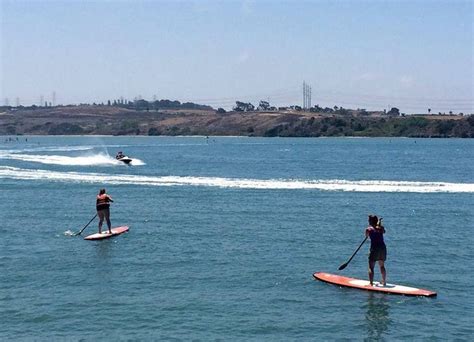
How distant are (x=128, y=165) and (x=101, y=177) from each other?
20540mm

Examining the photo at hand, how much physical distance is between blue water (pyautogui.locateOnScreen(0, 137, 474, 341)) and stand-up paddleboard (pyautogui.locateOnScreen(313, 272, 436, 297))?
33 centimetres

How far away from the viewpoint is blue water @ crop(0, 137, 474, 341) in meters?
21.1

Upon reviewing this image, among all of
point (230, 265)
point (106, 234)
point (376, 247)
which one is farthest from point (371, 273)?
point (106, 234)

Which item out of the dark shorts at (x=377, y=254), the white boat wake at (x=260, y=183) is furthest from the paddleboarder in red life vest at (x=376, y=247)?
the white boat wake at (x=260, y=183)

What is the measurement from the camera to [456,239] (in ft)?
113

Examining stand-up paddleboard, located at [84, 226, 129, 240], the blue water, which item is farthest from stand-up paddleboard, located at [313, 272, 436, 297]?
stand-up paddleboard, located at [84, 226, 129, 240]

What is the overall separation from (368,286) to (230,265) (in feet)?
18.4

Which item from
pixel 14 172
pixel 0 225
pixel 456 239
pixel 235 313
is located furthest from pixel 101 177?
pixel 235 313

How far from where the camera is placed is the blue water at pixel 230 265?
69.3 ft

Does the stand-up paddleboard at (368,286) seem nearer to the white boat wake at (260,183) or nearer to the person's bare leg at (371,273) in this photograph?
the person's bare leg at (371,273)

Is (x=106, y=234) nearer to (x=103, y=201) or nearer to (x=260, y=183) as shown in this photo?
(x=103, y=201)

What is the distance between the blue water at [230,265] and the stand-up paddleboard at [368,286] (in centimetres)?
33

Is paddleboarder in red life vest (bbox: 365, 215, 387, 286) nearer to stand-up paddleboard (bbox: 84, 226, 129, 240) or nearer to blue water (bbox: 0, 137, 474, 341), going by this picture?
blue water (bbox: 0, 137, 474, 341)

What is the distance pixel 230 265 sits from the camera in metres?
28.3
